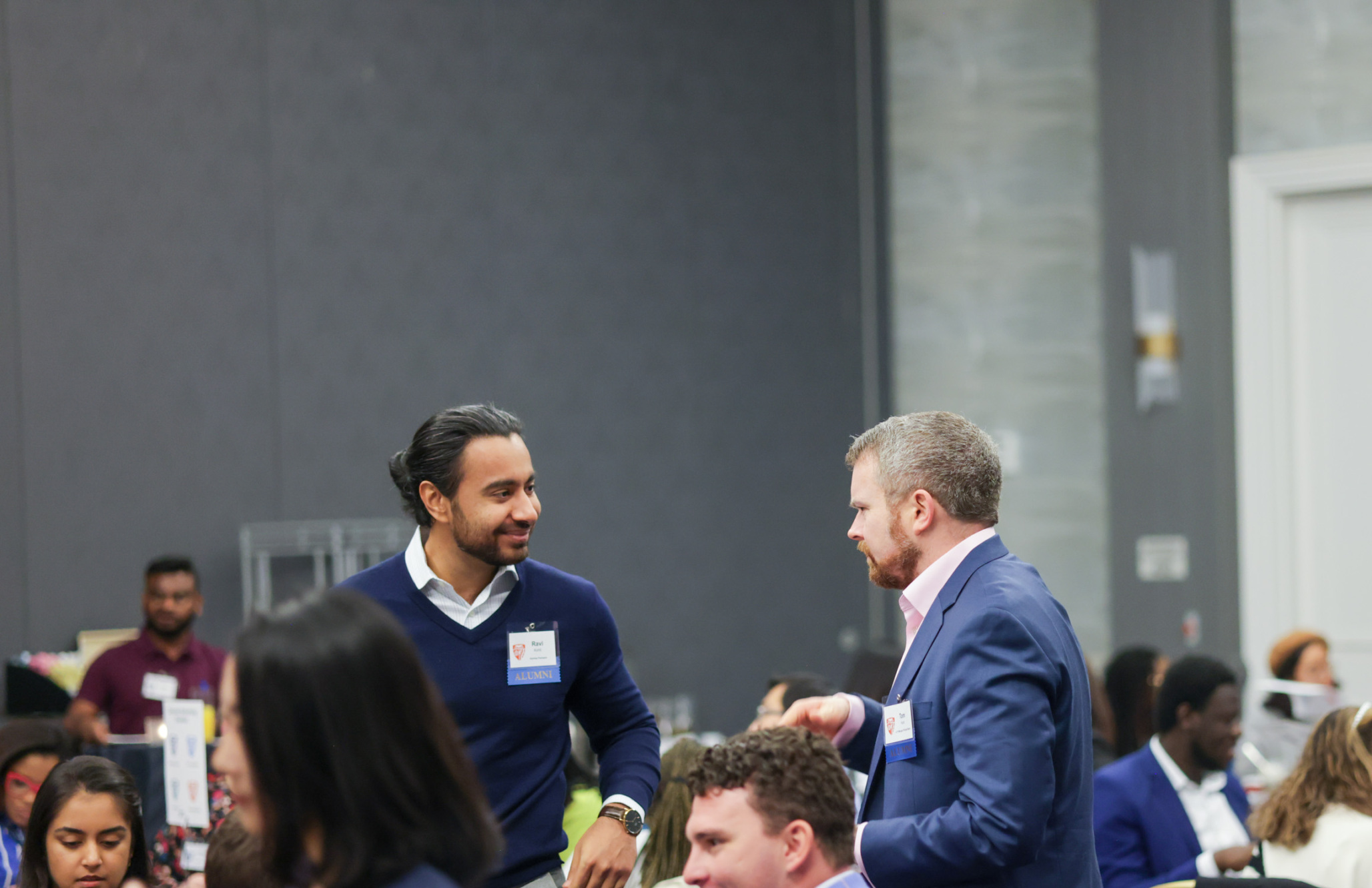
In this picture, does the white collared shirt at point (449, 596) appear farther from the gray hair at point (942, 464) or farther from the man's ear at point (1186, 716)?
the man's ear at point (1186, 716)

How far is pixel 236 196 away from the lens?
21.5 ft

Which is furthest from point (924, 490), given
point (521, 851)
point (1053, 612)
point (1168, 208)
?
point (1168, 208)

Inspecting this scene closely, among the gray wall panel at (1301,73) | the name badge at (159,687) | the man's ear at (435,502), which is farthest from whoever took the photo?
the gray wall panel at (1301,73)

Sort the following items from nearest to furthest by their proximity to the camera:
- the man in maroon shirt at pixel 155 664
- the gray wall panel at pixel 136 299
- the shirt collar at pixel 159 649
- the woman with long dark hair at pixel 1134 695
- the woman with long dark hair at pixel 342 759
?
the woman with long dark hair at pixel 342 759
the woman with long dark hair at pixel 1134 695
the man in maroon shirt at pixel 155 664
the shirt collar at pixel 159 649
the gray wall panel at pixel 136 299

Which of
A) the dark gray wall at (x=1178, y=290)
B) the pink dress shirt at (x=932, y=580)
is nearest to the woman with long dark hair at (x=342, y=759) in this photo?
the pink dress shirt at (x=932, y=580)

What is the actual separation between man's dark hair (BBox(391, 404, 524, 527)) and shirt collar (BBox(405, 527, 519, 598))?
6 centimetres

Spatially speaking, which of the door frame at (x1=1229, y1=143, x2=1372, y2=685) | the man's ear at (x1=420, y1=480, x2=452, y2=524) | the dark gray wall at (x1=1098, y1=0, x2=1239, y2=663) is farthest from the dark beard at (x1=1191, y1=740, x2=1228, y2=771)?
the door frame at (x1=1229, y1=143, x2=1372, y2=685)

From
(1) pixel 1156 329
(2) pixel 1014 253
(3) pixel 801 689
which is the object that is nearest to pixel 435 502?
(3) pixel 801 689

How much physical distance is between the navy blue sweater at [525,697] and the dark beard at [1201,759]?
1.98 metres

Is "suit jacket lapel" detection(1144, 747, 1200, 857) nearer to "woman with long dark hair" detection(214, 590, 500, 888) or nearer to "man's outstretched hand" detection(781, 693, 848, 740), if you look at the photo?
"man's outstretched hand" detection(781, 693, 848, 740)

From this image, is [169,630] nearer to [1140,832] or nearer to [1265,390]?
[1140,832]

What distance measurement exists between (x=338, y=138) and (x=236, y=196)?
62 cm

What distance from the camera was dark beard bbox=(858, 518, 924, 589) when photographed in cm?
210

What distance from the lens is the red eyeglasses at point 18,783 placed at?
3.65 metres
